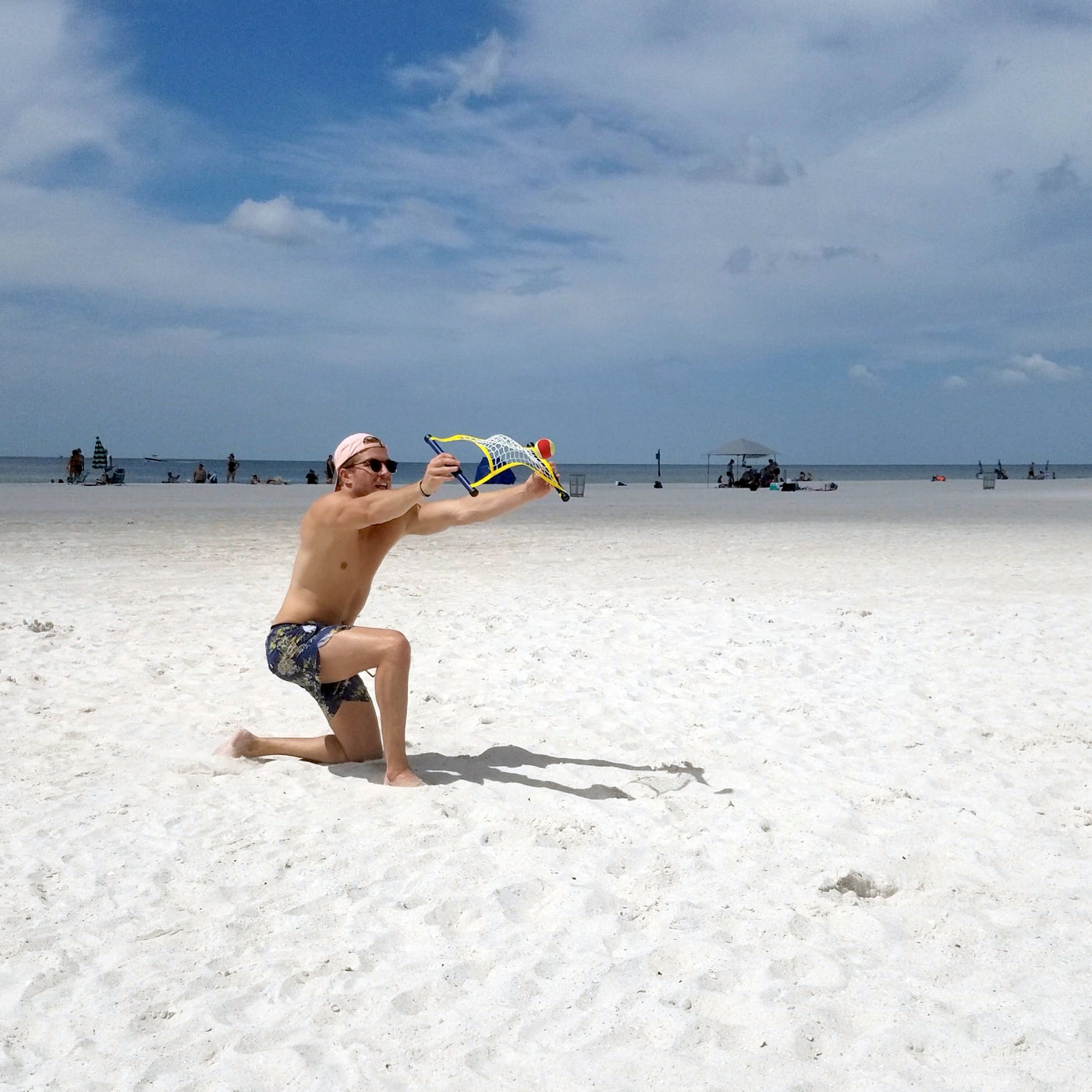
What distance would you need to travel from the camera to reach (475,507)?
175 inches

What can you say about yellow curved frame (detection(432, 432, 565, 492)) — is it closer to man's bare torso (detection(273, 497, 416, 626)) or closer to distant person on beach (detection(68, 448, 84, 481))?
man's bare torso (detection(273, 497, 416, 626))

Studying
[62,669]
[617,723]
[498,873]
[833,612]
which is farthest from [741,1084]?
→ [833,612]

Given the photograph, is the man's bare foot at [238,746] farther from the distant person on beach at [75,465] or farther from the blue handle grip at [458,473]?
the distant person on beach at [75,465]

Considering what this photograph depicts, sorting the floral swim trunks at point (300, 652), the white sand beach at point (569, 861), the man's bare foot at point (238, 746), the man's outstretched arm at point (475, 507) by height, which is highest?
the man's outstretched arm at point (475, 507)

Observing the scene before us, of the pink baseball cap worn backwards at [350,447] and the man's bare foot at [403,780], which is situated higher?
the pink baseball cap worn backwards at [350,447]

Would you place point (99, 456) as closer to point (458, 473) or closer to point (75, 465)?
point (75, 465)

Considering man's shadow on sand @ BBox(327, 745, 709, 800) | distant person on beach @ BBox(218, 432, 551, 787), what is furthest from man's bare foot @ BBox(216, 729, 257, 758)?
man's shadow on sand @ BBox(327, 745, 709, 800)

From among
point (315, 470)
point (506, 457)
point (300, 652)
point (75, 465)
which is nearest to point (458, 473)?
point (506, 457)

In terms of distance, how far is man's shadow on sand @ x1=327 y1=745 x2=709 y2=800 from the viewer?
14.6ft

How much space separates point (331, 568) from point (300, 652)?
0.39m

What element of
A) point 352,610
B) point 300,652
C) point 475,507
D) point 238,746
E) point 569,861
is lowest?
point 569,861

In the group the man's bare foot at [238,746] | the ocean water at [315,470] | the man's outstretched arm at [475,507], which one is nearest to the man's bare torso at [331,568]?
the man's outstretched arm at [475,507]

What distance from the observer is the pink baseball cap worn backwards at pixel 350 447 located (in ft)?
14.6

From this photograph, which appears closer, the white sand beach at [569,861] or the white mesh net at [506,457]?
the white sand beach at [569,861]
